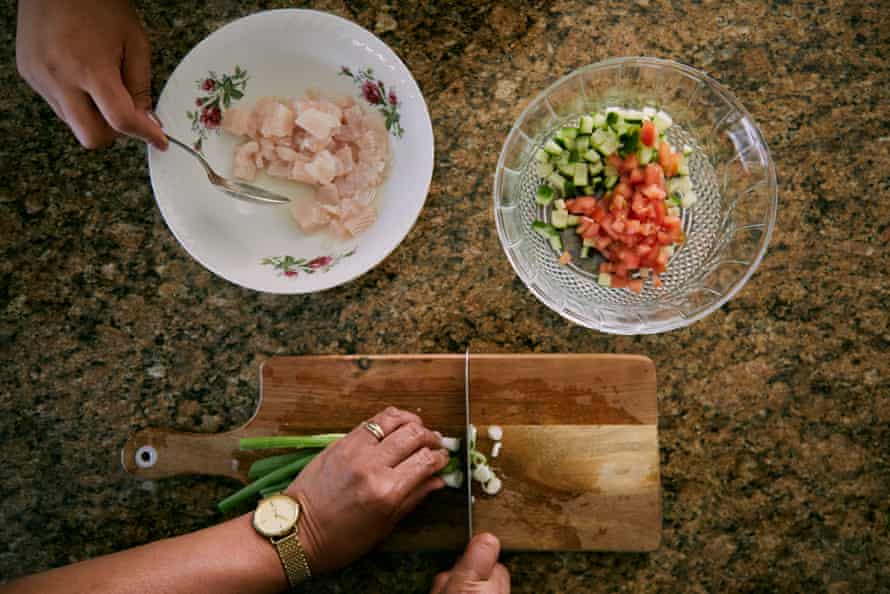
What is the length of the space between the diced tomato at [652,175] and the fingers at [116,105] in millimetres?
898

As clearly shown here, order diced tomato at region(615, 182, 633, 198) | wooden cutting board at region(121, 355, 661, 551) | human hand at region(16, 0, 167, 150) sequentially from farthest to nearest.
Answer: wooden cutting board at region(121, 355, 661, 551), diced tomato at region(615, 182, 633, 198), human hand at region(16, 0, 167, 150)

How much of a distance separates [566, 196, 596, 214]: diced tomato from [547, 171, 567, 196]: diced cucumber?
0.09 feet

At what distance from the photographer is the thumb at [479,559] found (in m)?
1.32

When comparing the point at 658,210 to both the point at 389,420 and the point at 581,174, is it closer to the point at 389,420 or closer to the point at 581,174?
the point at 581,174

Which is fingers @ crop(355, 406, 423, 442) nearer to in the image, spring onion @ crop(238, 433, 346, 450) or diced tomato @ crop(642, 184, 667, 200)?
spring onion @ crop(238, 433, 346, 450)

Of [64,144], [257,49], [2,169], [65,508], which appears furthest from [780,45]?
[65,508]

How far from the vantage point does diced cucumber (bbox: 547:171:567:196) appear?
135 cm

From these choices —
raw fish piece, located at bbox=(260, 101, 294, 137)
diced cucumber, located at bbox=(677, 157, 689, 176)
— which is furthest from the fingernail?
diced cucumber, located at bbox=(677, 157, 689, 176)

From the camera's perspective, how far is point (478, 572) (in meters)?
1.32

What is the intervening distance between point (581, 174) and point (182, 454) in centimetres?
97

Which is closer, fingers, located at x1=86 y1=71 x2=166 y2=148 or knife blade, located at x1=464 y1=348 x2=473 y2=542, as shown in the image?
fingers, located at x1=86 y1=71 x2=166 y2=148

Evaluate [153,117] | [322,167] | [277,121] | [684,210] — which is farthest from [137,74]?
[684,210]

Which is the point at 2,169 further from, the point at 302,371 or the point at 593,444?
the point at 593,444

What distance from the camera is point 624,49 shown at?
147 centimetres
